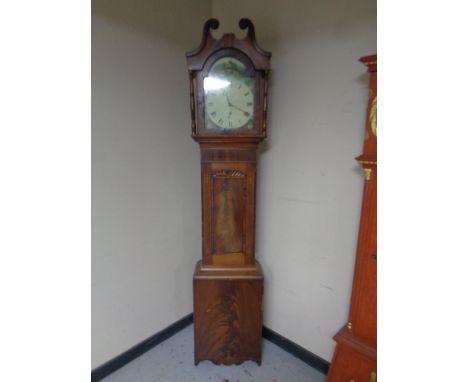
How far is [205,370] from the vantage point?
142cm

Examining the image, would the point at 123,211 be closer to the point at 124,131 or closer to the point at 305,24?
the point at 124,131

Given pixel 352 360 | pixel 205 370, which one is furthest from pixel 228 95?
pixel 205 370

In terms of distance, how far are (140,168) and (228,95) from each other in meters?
0.59

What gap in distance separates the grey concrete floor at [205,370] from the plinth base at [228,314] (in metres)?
0.05

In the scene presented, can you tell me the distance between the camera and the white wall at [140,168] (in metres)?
1.25

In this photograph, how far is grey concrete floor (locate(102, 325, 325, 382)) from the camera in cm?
138

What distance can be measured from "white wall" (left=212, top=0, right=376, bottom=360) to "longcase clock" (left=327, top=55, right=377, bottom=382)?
211 millimetres

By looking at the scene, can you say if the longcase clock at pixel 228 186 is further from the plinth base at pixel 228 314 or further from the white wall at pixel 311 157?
the white wall at pixel 311 157

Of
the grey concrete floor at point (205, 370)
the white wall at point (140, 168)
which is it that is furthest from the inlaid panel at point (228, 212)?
the grey concrete floor at point (205, 370)

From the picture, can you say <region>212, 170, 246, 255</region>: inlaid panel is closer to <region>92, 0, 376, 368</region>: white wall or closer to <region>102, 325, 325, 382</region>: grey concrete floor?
<region>92, 0, 376, 368</region>: white wall

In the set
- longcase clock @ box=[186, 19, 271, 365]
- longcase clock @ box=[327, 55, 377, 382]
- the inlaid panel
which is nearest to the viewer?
longcase clock @ box=[327, 55, 377, 382]

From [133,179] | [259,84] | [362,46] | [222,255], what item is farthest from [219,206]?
[362,46]

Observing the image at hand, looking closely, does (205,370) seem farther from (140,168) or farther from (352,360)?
(140,168)

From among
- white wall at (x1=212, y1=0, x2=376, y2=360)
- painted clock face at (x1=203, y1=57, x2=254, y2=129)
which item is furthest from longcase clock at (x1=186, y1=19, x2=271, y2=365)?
white wall at (x1=212, y1=0, x2=376, y2=360)
